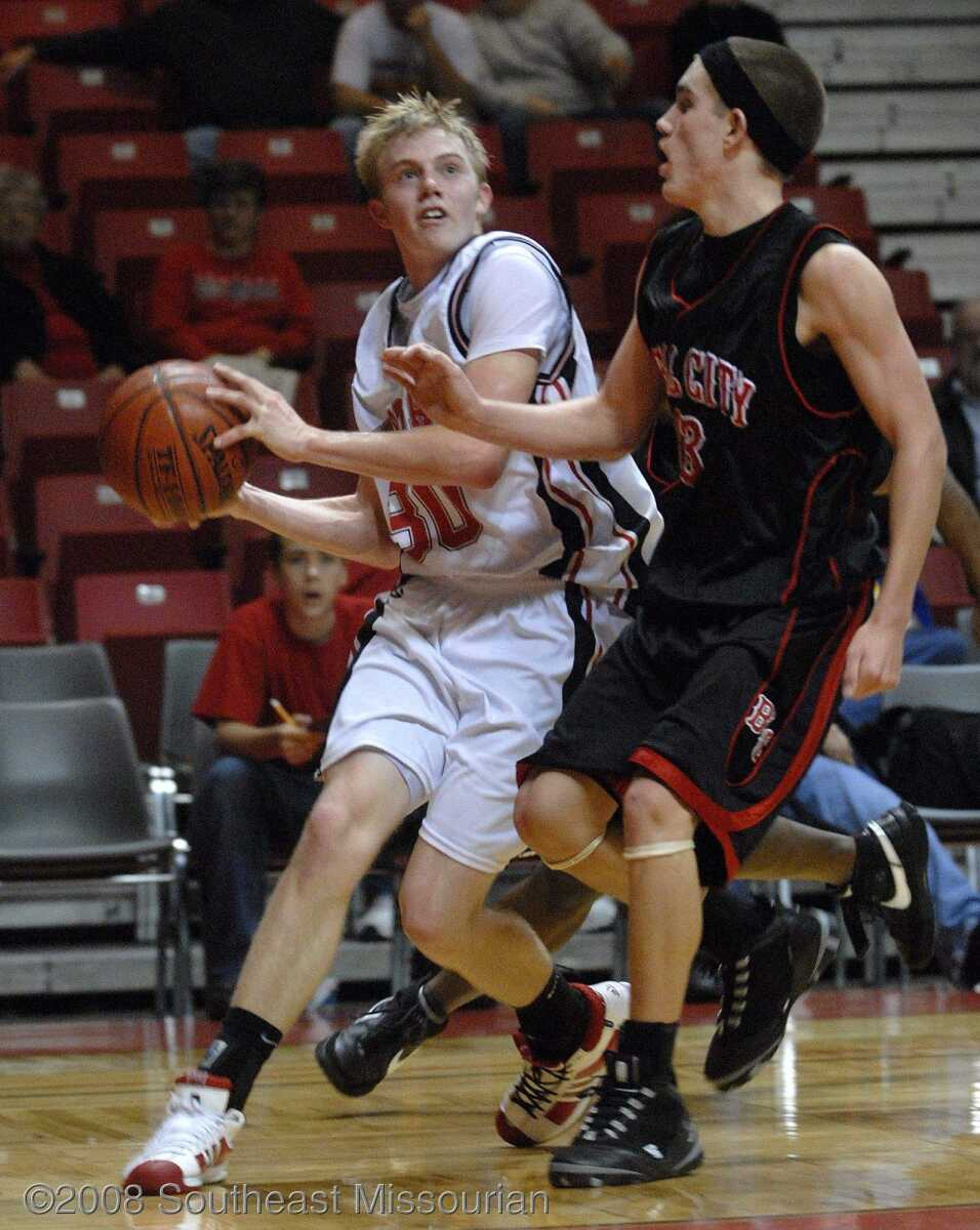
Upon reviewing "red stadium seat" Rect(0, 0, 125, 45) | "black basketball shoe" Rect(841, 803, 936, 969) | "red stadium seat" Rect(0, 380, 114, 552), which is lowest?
"black basketball shoe" Rect(841, 803, 936, 969)

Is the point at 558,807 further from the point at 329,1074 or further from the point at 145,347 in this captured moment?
the point at 145,347

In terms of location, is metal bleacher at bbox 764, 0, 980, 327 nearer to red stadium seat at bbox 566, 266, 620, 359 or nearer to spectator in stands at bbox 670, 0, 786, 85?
spectator in stands at bbox 670, 0, 786, 85

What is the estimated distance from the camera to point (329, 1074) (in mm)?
3682

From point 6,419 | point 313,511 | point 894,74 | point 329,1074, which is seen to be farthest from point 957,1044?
point 894,74

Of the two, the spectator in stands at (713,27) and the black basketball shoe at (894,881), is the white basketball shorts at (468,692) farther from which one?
the spectator in stands at (713,27)

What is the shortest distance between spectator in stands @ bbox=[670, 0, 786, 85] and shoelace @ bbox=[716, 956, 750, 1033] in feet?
21.0

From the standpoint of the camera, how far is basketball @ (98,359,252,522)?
3291mm

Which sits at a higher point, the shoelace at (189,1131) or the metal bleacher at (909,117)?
the metal bleacher at (909,117)

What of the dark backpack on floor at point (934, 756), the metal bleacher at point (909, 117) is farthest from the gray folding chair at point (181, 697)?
the metal bleacher at point (909, 117)

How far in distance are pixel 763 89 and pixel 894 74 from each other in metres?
8.01

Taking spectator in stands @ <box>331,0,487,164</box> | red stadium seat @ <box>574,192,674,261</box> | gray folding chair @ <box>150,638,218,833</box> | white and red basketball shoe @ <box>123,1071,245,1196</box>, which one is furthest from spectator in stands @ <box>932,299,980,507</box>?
white and red basketball shoe @ <box>123,1071,245,1196</box>

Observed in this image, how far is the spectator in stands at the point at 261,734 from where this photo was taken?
219 inches

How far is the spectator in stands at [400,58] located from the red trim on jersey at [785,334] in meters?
6.35

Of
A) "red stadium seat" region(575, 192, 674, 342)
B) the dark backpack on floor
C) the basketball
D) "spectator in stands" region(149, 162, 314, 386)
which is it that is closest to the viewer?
the basketball
